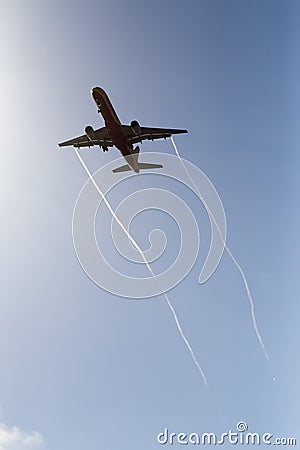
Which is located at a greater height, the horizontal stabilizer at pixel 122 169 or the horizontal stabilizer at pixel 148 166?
the horizontal stabilizer at pixel 122 169

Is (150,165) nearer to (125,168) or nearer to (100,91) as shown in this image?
(125,168)

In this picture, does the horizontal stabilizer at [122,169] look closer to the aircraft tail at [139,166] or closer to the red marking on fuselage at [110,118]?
the aircraft tail at [139,166]

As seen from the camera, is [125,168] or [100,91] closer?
[100,91]

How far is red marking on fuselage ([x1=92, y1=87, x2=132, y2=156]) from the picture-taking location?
125ft

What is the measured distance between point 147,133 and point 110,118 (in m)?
2.31

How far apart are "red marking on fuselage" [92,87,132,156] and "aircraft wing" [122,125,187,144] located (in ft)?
1.32

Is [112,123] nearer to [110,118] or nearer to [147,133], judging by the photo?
[110,118]

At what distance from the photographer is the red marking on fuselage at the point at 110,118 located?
38156 millimetres

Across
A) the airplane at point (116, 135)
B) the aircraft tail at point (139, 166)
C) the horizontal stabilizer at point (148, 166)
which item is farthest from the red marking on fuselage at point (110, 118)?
the horizontal stabilizer at point (148, 166)

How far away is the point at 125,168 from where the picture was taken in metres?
41.2

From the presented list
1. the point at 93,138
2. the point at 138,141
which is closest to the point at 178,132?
the point at 138,141

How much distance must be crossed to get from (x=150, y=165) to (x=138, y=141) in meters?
1.77

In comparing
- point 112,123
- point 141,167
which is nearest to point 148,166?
point 141,167

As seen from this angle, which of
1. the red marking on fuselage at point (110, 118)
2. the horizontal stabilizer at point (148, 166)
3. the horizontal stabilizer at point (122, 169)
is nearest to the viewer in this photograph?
the red marking on fuselage at point (110, 118)
